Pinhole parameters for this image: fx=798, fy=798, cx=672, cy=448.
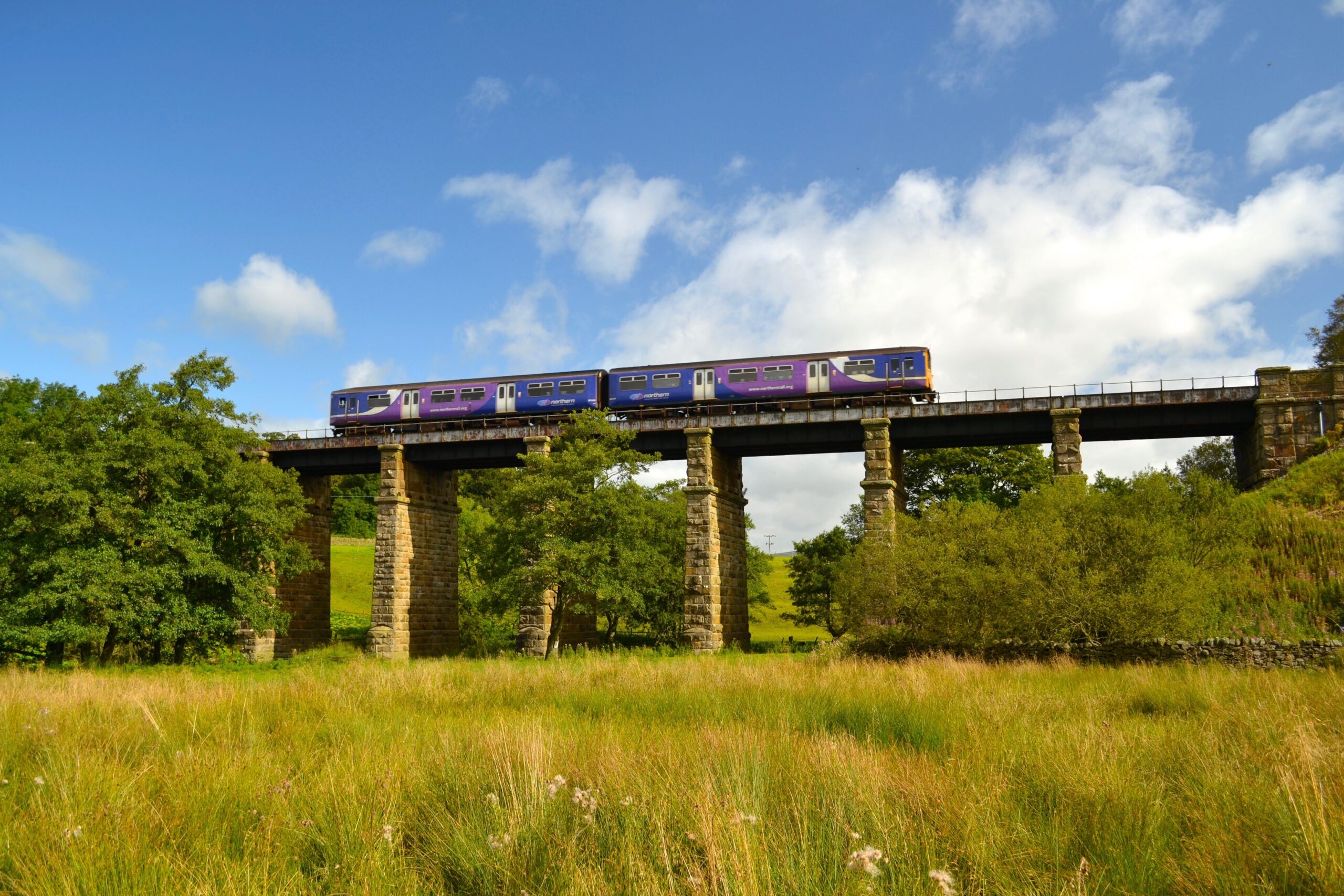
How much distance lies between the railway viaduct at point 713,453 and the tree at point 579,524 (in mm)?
2064

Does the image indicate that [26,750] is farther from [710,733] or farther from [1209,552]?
[1209,552]

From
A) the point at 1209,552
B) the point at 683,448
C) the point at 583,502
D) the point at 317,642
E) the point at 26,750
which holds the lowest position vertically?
the point at 317,642

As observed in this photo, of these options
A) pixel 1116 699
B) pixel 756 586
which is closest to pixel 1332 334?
pixel 756 586

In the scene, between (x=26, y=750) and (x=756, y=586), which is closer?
(x=26, y=750)

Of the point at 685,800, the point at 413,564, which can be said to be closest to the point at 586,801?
the point at 685,800

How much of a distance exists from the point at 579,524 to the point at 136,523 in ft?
42.8

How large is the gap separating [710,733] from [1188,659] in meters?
13.2

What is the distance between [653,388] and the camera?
112 ft

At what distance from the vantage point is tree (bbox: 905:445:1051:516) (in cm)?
4138

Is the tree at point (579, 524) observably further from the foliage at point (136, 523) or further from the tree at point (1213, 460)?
the tree at point (1213, 460)

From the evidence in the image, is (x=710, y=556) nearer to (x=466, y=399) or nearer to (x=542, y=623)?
(x=542, y=623)

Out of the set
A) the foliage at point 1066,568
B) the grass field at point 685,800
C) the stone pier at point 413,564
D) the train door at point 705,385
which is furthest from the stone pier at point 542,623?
the grass field at point 685,800

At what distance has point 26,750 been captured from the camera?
7.01 metres

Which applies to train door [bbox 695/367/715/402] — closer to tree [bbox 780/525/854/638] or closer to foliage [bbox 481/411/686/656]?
foliage [bbox 481/411/686/656]
